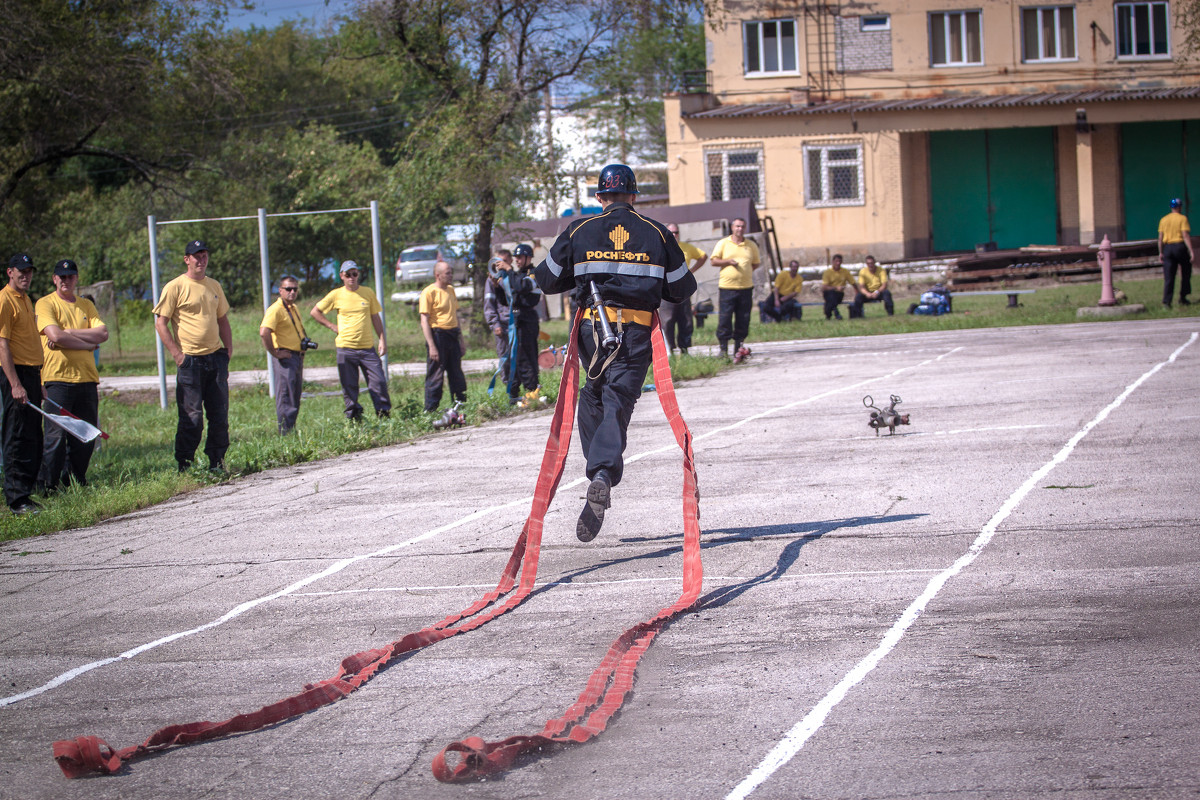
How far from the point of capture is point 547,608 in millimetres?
5828

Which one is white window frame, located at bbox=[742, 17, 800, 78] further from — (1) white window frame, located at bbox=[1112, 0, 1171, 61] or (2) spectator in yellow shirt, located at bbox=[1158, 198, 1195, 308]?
(2) spectator in yellow shirt, located at bbox=[1158, 198, 1195, 308]

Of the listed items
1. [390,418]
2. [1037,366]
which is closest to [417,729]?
[390,418]

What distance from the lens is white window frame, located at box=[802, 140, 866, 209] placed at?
35156mm

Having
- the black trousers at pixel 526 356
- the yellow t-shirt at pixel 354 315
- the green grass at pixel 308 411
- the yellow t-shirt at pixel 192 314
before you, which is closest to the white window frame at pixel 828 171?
the green grass at pixel 308 411

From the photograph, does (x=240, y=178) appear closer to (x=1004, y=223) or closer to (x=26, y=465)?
(x=26, y=465)

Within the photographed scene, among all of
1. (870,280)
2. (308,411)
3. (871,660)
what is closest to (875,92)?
(870,280)

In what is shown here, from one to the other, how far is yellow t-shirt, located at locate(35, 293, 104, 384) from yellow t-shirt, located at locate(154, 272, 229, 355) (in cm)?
63

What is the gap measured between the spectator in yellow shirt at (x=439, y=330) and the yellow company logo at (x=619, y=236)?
24.6 feet

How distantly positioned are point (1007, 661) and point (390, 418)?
9.88 m

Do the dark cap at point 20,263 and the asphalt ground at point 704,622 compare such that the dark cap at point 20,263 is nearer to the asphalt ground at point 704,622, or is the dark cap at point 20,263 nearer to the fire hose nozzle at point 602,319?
the asphalt ground at point 704,622

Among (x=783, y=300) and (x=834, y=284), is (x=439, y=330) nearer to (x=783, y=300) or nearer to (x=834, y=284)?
(x=783, y=300)

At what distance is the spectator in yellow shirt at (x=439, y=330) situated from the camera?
14.0m

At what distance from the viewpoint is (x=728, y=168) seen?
3553 cm

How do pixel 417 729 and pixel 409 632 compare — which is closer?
pixel 417 729
